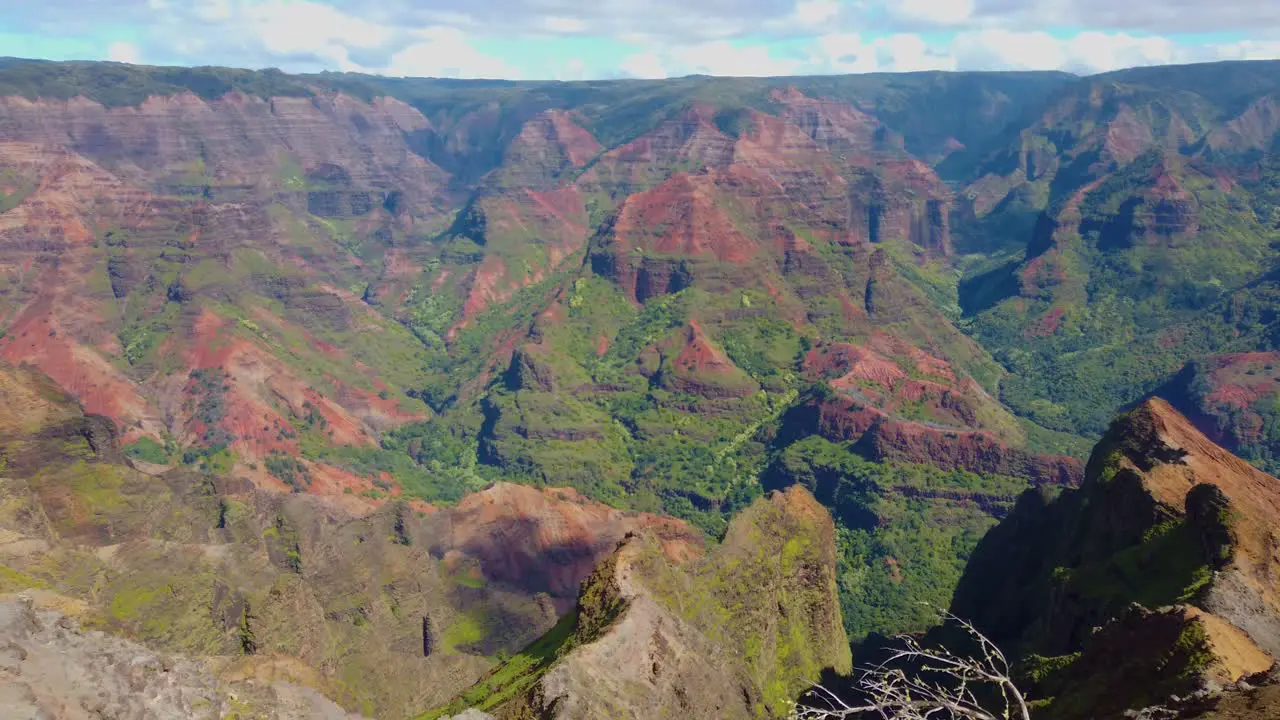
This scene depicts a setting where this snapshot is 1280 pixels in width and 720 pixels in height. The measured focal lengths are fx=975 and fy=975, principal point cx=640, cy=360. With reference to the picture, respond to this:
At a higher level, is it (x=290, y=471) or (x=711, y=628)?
(x=711, y=628)

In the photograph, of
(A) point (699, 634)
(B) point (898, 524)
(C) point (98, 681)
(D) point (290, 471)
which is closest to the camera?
(C) point (98, 681)

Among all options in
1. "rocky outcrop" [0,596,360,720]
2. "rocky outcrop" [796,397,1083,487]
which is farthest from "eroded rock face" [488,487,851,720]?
"rocky outcrop" [796,397,1083,487]

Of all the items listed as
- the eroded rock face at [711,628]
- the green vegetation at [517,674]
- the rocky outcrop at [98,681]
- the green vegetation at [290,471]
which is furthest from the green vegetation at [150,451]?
the eroded rock face at [711,628]

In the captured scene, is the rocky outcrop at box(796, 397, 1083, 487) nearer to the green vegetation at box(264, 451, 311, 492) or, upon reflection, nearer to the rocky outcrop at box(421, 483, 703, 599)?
the rocky outcrop at box(421, 483, 703, 599)

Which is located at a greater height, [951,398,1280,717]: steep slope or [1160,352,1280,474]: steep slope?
[951,398,1280,717]: steep slope

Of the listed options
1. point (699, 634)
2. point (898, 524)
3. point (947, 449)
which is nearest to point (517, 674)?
point (699, 634)

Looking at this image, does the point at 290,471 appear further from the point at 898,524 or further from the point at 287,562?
the point at 898,524

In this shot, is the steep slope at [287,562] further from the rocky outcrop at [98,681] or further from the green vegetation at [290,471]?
the green vegetation at [290,471]

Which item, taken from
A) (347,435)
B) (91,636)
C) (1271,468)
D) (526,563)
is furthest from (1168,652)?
(347,435)
